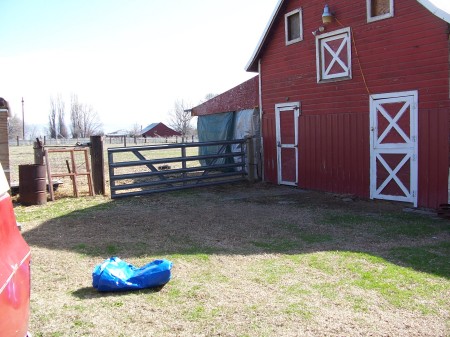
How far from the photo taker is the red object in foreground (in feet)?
6.54

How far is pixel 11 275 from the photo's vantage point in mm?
2123

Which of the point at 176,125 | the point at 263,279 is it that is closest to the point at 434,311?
the point at 263,279

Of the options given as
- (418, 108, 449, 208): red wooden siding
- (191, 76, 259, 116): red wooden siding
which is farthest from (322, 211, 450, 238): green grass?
(191, 76, 259, 116): red wooden siding

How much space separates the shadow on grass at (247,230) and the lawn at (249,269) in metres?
0.02

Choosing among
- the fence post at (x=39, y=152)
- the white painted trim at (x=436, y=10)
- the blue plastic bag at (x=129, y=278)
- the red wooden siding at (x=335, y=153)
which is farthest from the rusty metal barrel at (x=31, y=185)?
the white painted trim at (x=436, y=10)

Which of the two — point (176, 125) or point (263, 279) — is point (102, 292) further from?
point (176, 125)

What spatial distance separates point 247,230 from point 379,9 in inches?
229

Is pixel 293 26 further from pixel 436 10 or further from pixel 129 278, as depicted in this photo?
pixel 129 278

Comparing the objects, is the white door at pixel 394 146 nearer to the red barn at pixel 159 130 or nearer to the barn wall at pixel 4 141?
the barn wall at pixel 4 141

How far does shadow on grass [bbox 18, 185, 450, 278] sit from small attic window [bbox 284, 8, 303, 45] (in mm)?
4432

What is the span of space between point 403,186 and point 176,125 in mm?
77668

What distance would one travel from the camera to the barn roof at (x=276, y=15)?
792cm

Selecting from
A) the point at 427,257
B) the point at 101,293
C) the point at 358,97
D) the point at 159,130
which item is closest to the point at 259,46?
the point at 358,97

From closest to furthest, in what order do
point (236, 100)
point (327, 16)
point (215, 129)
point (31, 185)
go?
point (31, 185), point (327, 16), point (236, 100), point (215, 129)
